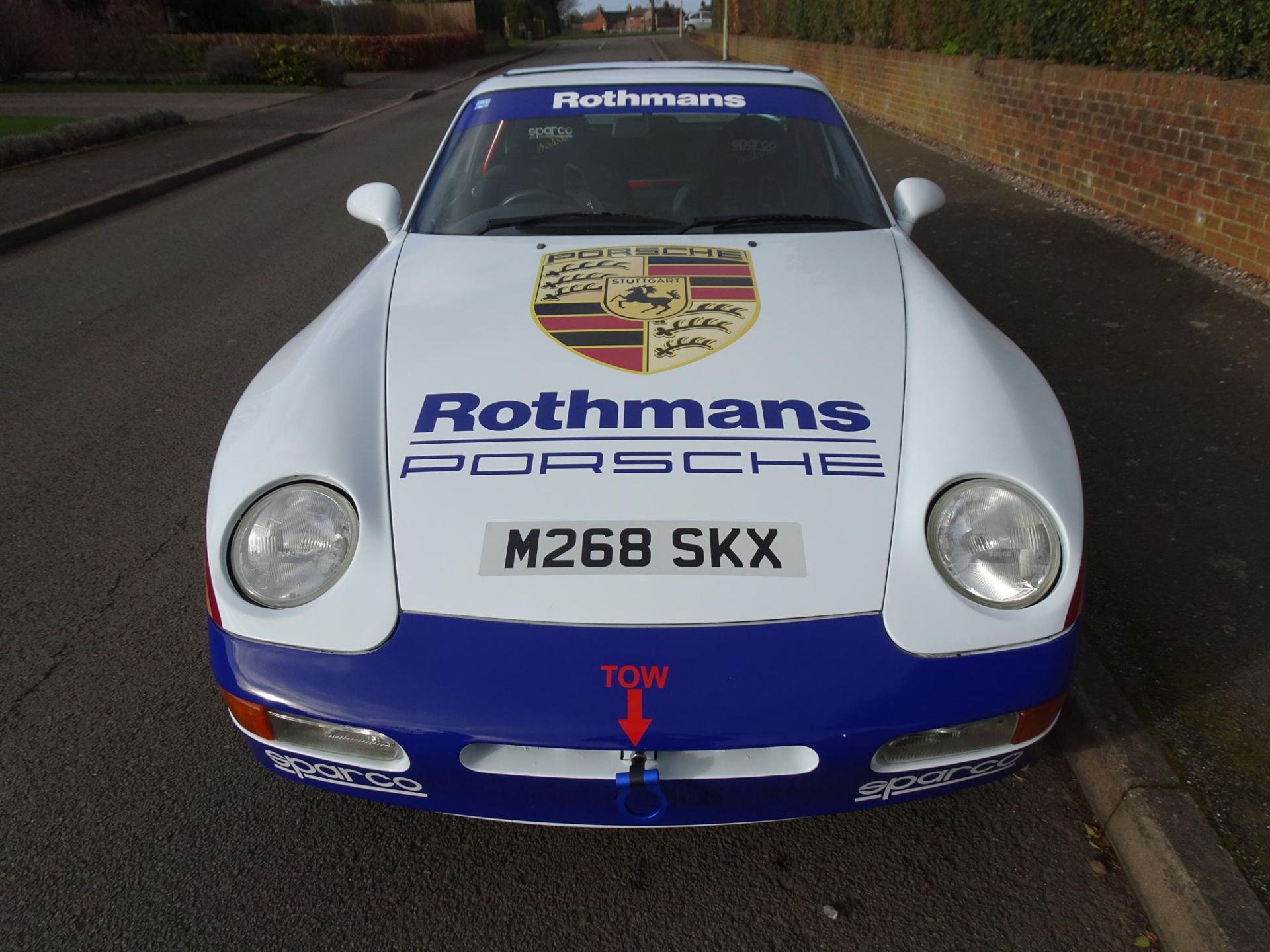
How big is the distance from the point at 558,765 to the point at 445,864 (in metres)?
0.50

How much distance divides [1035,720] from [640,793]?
0.76m

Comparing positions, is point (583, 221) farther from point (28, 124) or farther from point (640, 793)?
point (28, 124)

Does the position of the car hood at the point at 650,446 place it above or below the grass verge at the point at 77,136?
above

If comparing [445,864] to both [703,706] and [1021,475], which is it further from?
[1021,475]

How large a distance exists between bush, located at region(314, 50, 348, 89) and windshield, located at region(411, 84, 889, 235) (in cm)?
2142

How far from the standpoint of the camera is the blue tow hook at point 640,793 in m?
1.67

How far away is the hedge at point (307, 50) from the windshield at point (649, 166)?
21.5m

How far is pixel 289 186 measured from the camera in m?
10.1

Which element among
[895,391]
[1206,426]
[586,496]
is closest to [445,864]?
[586,496]

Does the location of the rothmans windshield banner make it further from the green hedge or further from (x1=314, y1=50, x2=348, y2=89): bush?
(x1=314, y1=50, x2=348, y2=89): bush

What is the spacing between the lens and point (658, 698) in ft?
5.42

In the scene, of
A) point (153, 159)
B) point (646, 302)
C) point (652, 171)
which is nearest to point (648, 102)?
point (652, 171)

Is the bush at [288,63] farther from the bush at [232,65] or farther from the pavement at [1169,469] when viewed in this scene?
the pavement at [1169,469]

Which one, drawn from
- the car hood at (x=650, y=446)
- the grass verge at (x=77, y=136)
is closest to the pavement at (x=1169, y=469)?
the car hood at (x=650, y=446)
